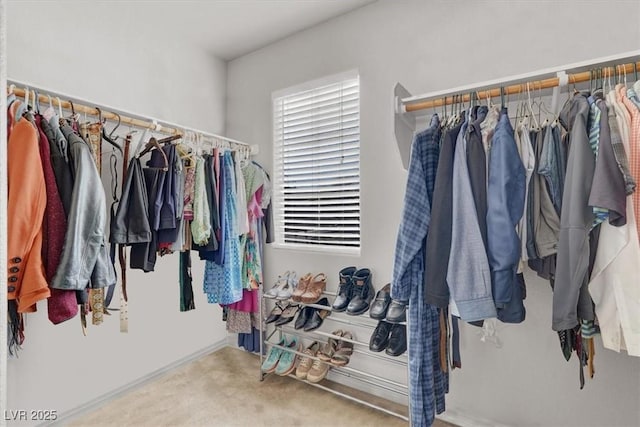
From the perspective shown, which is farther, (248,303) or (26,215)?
(248,303)

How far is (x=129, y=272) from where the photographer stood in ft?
7.19

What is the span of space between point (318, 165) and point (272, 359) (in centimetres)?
145

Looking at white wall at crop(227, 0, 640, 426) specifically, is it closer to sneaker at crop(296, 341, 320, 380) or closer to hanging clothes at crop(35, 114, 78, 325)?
sneaker at crop(296, 341, 320, 380)

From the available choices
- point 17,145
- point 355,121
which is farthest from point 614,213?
point 17,145

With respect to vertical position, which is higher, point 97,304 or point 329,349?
point 97,304

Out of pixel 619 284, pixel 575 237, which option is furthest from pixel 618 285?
pixel 575 237

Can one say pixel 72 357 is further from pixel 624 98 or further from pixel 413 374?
pixel 624 98

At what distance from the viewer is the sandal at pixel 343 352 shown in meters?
1.97

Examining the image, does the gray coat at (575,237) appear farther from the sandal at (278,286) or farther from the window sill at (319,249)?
the sandal at (278,286)

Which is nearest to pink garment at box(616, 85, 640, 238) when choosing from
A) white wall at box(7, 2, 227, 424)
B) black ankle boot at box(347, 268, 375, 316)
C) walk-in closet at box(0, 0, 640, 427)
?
walk-in closet at box(0, 0, 640, 427)

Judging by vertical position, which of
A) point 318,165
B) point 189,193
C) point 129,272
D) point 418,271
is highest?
point 318,165

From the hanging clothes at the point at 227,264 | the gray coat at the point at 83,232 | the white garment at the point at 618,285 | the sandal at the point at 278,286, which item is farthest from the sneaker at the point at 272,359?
the white garment at the point at 618,285

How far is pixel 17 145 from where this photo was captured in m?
1.15

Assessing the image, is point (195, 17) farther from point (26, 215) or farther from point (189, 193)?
point (26, 215)
